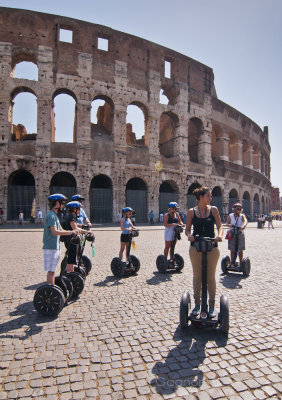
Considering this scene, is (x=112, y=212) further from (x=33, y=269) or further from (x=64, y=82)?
(x=33, y=269)

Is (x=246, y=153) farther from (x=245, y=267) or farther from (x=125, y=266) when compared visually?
(x=125, y=266)

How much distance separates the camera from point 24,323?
3.05 meters

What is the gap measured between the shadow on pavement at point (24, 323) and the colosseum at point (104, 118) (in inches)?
554

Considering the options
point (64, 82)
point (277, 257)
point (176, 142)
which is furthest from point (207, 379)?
point (176, 142)

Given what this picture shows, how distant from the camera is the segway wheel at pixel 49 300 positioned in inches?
126

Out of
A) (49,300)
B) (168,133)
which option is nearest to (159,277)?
(49,300)

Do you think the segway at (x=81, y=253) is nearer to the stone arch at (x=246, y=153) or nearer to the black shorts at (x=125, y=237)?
the black shorts at (x=125, y=237)

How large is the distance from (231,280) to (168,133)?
20.8m

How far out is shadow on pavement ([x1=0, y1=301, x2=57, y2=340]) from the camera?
2.77 meters

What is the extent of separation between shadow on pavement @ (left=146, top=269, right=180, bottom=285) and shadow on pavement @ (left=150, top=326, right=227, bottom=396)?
1799 millimetres

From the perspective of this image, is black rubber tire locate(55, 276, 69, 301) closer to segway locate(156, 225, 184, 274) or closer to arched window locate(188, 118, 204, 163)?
segway locate(156, 225, 184, 274)

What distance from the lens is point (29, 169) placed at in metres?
16.5

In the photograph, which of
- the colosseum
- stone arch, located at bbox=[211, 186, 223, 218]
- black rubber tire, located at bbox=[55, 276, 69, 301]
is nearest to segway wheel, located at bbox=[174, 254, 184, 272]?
black rubber tire, located at bbox=[55, 276, 69, 301]

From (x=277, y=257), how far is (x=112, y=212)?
12.6m
